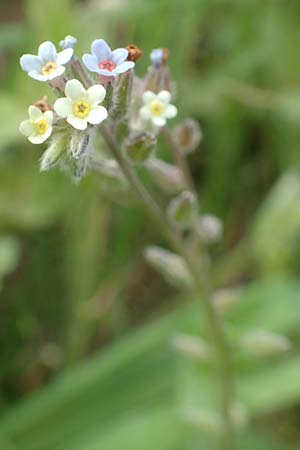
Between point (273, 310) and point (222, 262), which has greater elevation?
point (222, 262)

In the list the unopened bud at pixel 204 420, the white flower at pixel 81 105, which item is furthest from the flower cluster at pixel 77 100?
the unopened bud at pixel 204 420

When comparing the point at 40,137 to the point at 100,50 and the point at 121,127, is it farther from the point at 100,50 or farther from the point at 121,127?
the point at 121,127

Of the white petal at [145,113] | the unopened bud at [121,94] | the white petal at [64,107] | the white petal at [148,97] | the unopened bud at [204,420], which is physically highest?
the white petal at [148,97]

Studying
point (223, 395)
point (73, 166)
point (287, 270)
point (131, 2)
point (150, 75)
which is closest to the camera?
point (73, 166)

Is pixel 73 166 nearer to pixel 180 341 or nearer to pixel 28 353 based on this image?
pixel 180 341

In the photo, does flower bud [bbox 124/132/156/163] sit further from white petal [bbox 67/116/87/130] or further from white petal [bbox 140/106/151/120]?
white petal [bbox 67/116/87/130]

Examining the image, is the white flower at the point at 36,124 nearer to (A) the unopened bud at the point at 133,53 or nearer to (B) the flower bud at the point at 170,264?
(A) the unopened bud at the point at 133,53

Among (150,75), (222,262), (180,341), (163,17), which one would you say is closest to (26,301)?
(222,262)

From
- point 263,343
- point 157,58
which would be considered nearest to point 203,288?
point 263,343
